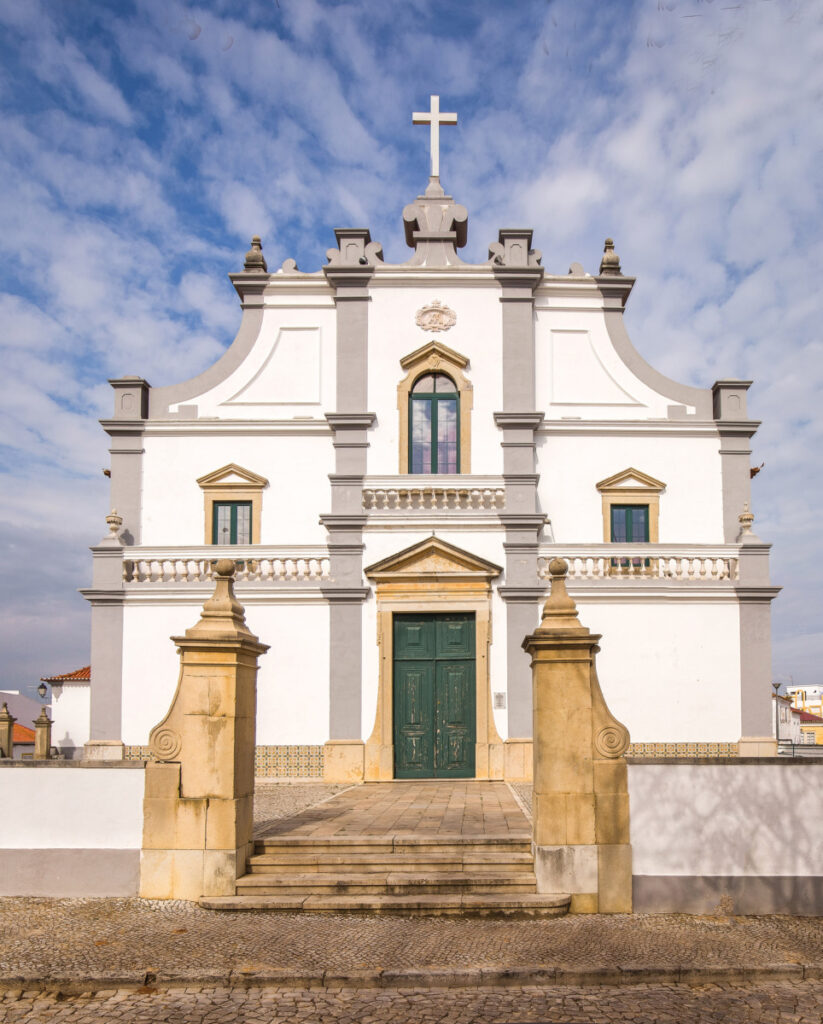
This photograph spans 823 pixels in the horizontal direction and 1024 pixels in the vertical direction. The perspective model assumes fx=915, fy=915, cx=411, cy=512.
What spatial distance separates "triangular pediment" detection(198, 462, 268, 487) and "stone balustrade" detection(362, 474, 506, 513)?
2.29 metres

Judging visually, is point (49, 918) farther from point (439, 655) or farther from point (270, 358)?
point (270, 358)

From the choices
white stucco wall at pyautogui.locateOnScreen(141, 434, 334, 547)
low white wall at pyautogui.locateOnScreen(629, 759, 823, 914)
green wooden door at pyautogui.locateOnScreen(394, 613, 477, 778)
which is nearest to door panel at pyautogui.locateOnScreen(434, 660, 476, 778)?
green wooden door at pyautogui.locateOnScreen(394, 613, 477, 778)

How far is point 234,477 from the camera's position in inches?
739

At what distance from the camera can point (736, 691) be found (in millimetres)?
17219

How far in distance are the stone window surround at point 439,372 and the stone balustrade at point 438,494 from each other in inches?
33.5

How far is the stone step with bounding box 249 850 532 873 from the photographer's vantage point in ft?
29.1

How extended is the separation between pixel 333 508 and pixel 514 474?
367 centimetres

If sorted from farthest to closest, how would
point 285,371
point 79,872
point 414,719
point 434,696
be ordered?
point 285,371 < point 434,696 < point 414,719 < point 79,872

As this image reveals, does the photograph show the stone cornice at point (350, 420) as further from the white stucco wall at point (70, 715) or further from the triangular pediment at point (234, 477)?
the white stucco wall at point (70, 715)

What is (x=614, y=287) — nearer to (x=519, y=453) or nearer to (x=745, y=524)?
(x=519, y=453)

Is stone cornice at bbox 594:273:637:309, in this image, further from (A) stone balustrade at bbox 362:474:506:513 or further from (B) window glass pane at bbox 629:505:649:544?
(A) stone balustrade at bbox 362:474:506:513

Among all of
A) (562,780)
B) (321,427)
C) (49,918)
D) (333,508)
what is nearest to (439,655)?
(333,508)

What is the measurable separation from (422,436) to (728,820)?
38.4 ft

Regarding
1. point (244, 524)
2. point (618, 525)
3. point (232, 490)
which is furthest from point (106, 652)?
point (618, 525)
